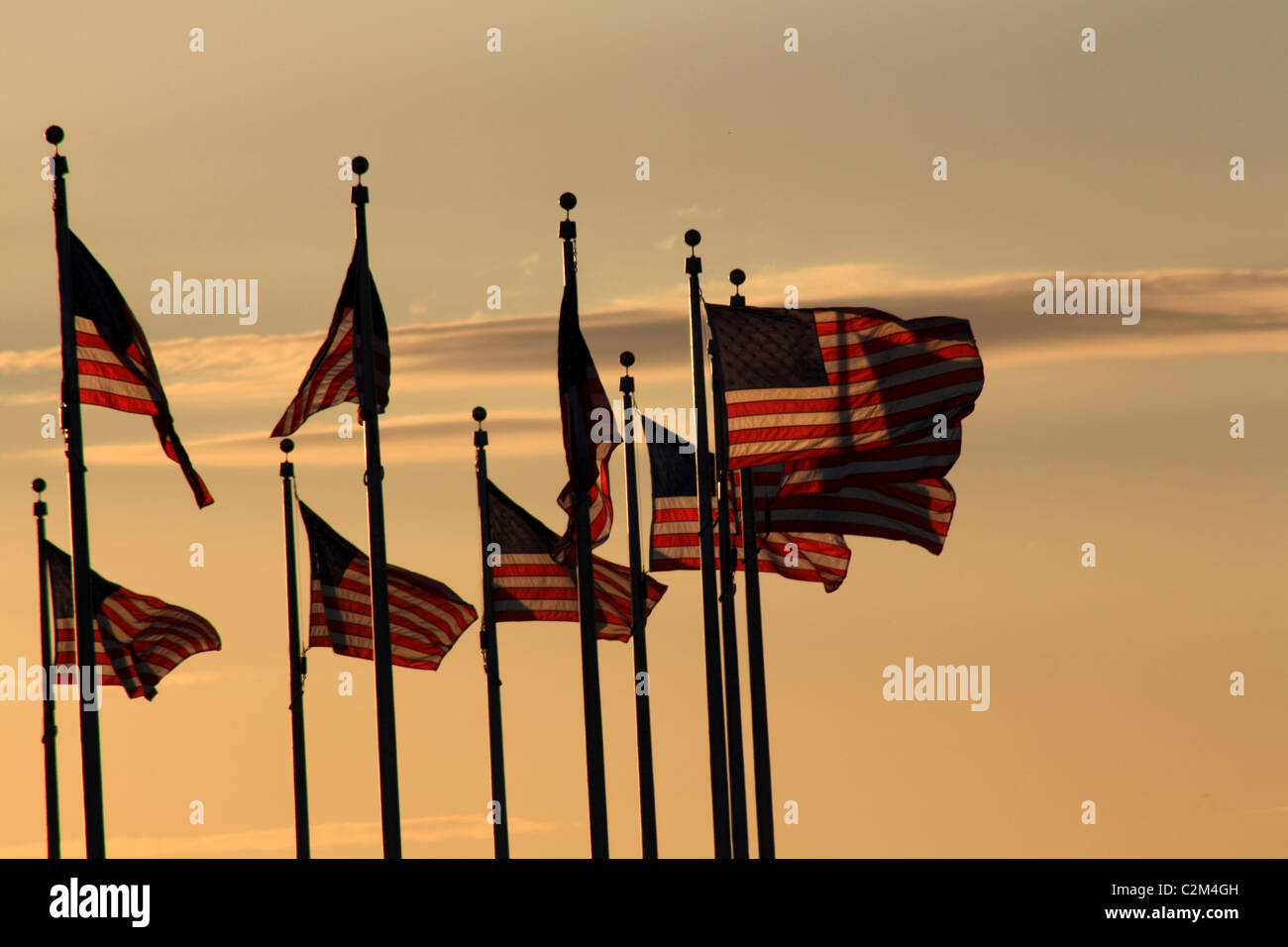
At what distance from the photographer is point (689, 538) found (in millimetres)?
42531

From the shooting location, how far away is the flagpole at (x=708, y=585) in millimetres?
36625

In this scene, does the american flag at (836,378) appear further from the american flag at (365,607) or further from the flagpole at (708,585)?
the american flag at (365,607)

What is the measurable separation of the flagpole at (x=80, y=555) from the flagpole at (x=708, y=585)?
29.5ft

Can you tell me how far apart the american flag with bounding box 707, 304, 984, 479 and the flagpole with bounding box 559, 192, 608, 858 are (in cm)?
211

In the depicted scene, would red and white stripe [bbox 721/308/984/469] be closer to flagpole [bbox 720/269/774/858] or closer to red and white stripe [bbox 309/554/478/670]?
flagpole [bbox 720/269/774/858]

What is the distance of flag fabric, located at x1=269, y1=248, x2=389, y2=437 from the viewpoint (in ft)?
115

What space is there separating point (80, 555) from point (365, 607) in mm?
12238

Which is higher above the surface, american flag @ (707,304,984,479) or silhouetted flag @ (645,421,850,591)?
american flag @ (707,304,984,479)

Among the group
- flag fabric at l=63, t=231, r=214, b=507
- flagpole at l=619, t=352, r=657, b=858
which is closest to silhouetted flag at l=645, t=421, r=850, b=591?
flagpole at l=619, t=352, r=657, b=858

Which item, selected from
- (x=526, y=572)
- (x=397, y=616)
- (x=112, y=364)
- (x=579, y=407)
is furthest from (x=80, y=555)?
(x=526, y=572)

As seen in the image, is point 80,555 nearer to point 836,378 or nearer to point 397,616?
point 836,378

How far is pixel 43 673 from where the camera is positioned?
144 ft
